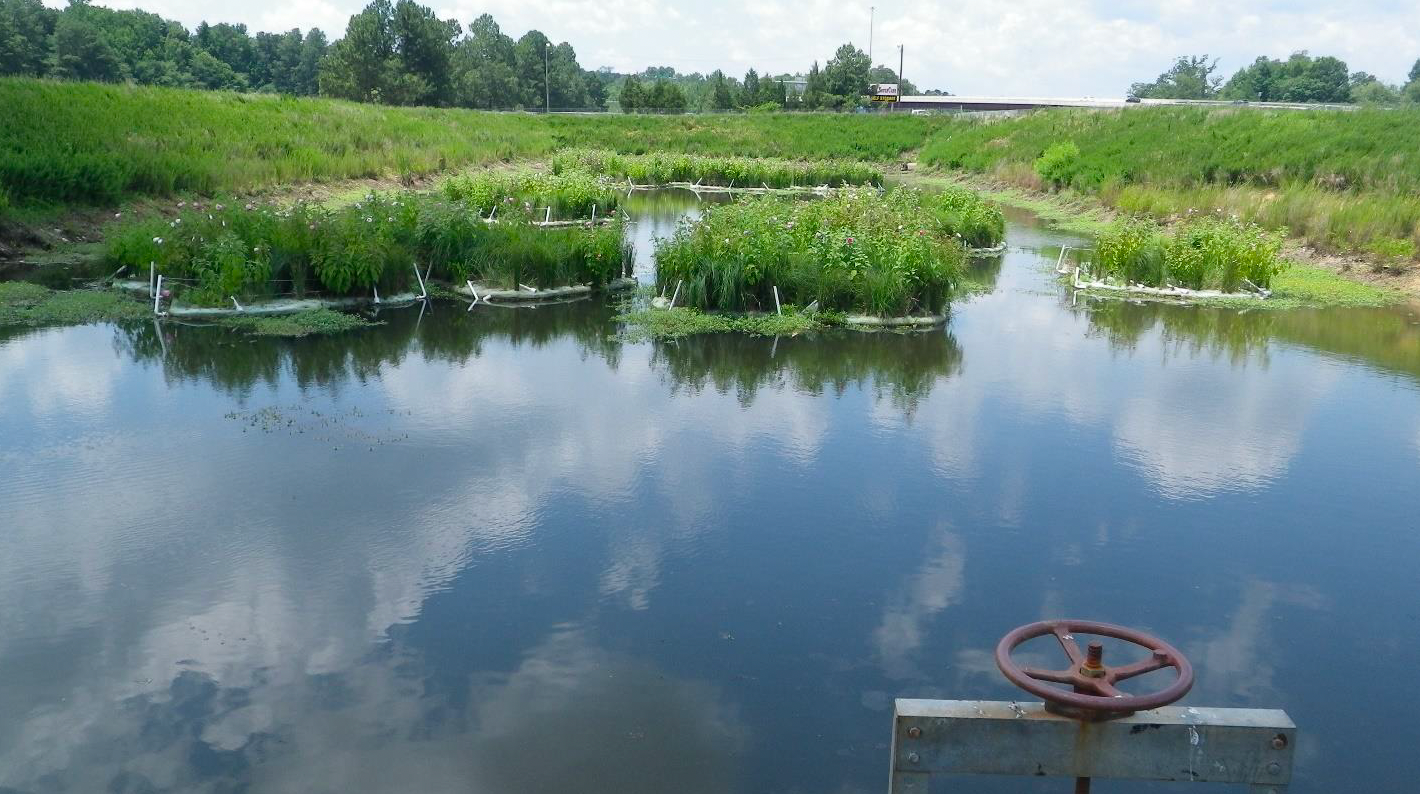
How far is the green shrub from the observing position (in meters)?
31.2

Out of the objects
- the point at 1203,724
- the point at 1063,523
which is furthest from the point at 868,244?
the point at 1203,724

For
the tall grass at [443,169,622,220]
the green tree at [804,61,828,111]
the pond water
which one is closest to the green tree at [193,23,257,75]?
the green tree at [804,61,828,111]

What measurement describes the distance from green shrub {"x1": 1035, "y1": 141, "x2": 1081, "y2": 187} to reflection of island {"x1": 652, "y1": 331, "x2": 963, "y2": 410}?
20282mm

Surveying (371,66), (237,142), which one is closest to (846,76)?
(371,66)

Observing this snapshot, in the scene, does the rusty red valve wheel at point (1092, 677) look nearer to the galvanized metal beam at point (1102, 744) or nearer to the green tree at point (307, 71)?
the galvanized metal beam at point (1102, 744)

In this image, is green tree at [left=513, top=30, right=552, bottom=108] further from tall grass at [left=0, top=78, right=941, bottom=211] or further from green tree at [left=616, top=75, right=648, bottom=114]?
tall grass at [left=0, top=78, right=941, bottom=211]

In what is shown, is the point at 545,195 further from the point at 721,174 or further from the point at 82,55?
the point at 82,55

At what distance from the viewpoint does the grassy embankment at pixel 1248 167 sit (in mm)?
18828

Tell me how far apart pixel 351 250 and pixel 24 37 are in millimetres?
59531

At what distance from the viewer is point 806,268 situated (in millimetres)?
13398

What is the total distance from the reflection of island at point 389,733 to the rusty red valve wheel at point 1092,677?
153cm

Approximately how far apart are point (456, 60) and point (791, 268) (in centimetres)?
6887

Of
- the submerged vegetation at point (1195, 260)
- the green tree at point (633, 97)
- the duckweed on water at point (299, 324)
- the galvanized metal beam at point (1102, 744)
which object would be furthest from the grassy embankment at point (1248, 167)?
the green tree at point (633, 97)

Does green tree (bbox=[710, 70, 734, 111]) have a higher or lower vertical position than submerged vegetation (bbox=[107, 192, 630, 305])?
higher
